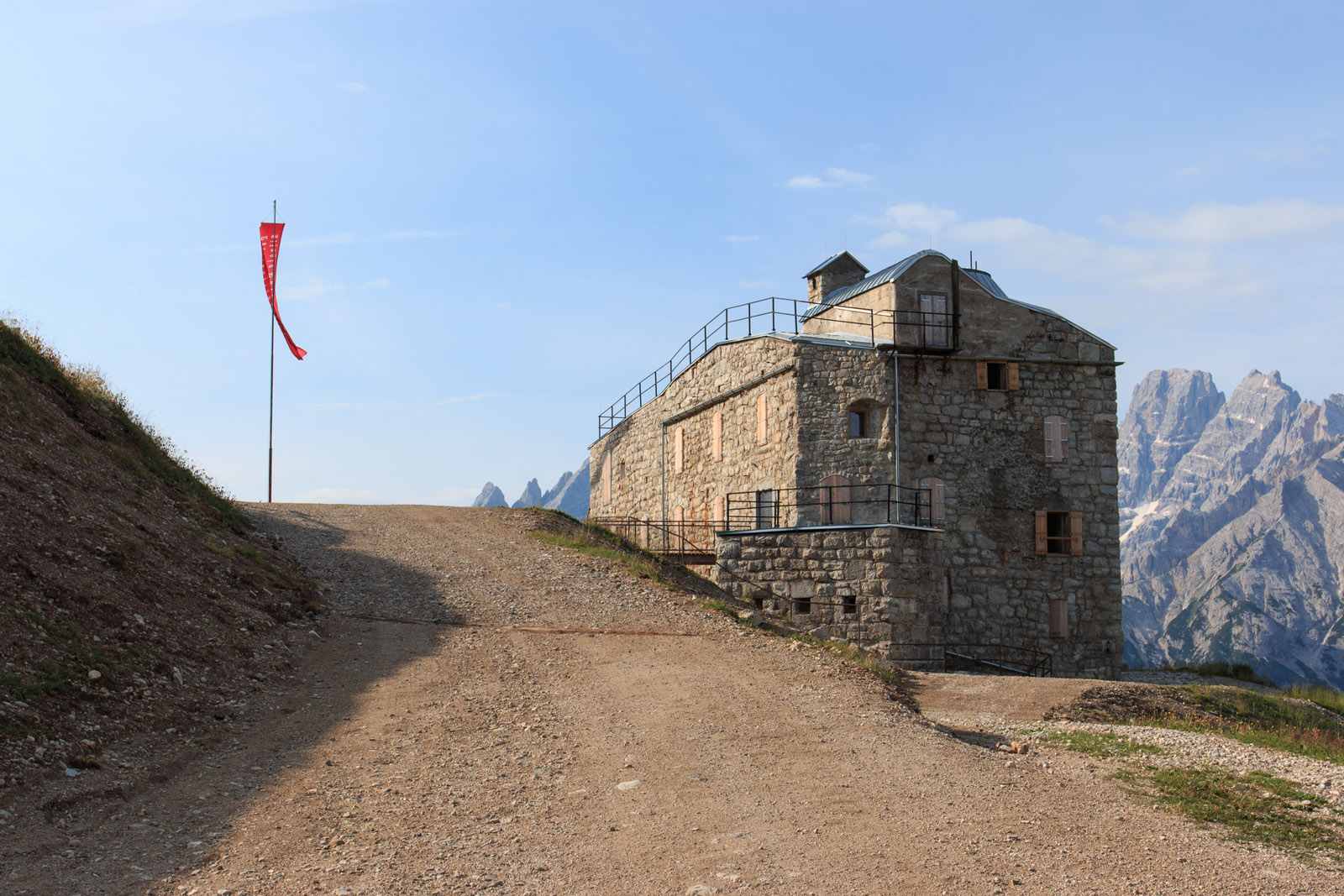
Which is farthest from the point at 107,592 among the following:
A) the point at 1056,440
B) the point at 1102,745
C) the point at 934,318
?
the point at 1056,440

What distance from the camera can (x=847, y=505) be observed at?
75.9 feet

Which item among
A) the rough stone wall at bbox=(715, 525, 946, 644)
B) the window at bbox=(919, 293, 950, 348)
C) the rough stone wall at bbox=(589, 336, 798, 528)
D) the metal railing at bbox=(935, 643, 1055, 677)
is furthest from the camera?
the rough stone wall at bbox=(589, 336, 798, 528)

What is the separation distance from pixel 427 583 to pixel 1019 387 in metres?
15.0

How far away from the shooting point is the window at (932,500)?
910 inches

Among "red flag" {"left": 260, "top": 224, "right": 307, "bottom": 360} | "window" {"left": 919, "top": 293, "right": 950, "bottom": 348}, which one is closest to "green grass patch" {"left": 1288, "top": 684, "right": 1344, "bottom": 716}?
"window" {"left": 919, "top": 293, "right": 950, "bottom": 348}

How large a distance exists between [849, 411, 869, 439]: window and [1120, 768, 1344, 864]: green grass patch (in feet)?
44.8

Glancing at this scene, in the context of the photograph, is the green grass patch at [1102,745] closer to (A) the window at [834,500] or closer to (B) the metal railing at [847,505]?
(B) the metal railing at [847,505]

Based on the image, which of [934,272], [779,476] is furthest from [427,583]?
[934,272]

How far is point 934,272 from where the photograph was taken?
2466cm

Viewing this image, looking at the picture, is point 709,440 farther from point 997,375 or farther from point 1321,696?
point 1321,696

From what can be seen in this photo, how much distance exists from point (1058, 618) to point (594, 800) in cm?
1798

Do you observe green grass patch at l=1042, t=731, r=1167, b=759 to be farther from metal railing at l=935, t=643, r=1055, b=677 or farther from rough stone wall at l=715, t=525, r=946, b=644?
metal railing at l=935, t=643, r=1055, b=677

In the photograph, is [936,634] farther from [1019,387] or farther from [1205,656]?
[1205,656]

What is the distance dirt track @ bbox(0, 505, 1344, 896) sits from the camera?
22.8 ft
